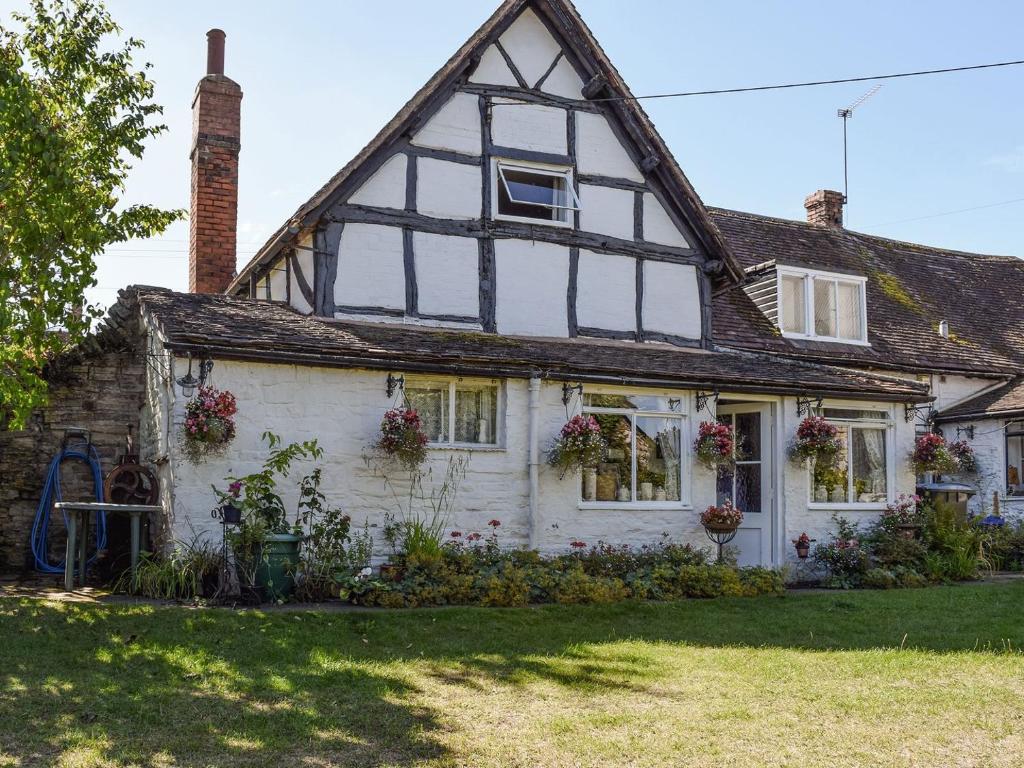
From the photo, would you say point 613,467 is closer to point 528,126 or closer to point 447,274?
point 447,274

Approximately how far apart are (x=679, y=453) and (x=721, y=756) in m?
8.09

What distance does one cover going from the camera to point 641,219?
49.8 feet

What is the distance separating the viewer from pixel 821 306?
1819cm

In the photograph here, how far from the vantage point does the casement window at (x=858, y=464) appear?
47.7ft

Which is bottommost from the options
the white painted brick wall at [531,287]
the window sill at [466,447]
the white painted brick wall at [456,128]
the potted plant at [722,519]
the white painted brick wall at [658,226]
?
the potted plant at [722,519]

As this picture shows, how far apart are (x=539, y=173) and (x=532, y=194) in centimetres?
33

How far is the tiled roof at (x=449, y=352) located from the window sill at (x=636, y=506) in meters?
1.61

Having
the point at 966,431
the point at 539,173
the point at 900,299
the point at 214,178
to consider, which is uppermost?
the point at 214,178

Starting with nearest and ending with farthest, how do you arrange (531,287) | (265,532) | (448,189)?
(265,532) → (448,189) → (531,287)

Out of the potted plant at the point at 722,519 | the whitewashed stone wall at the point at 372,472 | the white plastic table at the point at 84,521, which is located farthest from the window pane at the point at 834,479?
the white plastic table at the point at 84,521

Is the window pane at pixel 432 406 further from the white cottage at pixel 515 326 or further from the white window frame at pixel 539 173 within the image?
the white window frame at pixel 539 173

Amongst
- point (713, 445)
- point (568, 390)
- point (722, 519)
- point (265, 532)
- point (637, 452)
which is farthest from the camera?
point (637, 452)

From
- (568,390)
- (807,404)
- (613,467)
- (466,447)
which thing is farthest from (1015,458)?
(466,447)

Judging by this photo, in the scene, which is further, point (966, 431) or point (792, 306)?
point (966, 431)
